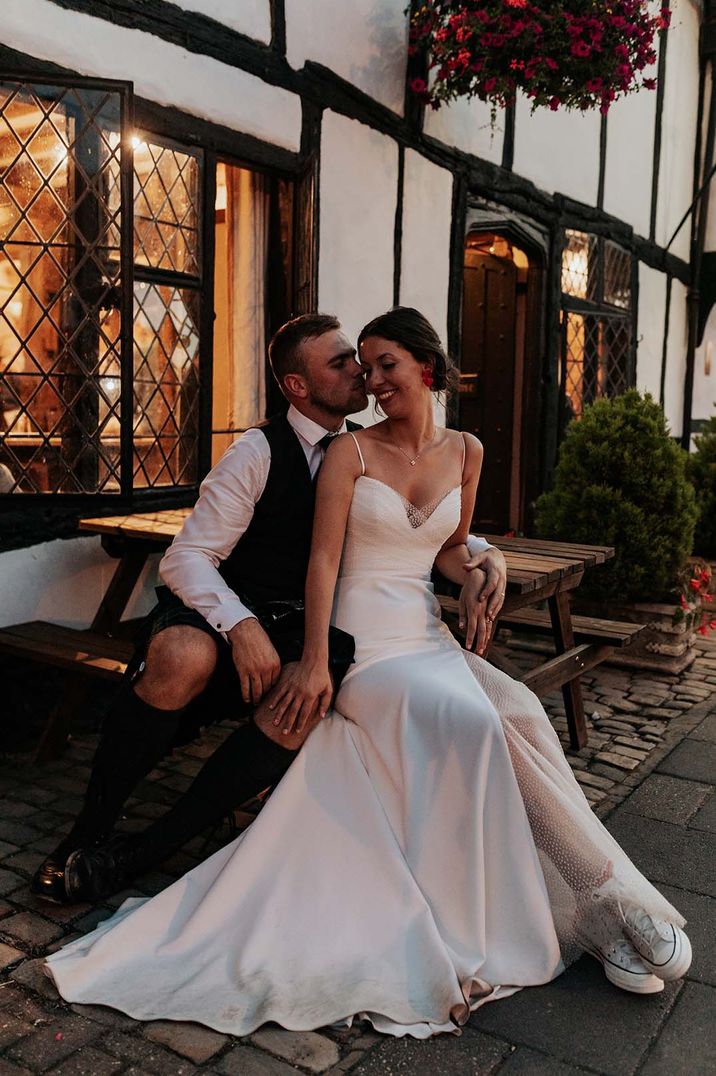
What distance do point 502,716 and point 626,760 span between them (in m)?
1.76

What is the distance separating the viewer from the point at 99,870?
2764mm

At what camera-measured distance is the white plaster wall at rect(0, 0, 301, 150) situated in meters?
3.91

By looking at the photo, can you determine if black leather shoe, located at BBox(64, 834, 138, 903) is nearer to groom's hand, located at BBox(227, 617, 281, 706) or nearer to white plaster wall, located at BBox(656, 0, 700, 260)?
groom's hand, located at BBox(227, 617, 281, 706)

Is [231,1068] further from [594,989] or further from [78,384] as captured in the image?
[78,384]

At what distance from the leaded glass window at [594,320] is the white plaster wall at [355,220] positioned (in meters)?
2.61

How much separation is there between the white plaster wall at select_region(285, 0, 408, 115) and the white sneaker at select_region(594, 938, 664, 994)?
4479 millimetres

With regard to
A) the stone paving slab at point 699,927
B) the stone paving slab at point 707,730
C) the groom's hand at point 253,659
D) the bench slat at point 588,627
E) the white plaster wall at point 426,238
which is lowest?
the stone paving slab at point 699,927

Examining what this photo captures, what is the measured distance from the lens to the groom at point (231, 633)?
2.74 meters

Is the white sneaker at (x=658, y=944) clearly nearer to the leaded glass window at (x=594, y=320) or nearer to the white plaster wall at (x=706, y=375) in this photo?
the leaded glass window at (x=594, y=320)

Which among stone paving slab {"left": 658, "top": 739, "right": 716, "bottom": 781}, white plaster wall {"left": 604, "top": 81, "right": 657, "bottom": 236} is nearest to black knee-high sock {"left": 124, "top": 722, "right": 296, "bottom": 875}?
stone paving slab {"left": 658, "top": 739, "right": 716, "bottom": 781}

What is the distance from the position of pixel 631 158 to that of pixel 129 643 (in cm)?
732

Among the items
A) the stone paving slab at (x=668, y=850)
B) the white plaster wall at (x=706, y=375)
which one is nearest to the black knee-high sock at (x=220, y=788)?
the stone paving slab at (x=668, y=850)

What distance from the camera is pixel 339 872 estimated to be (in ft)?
8.29

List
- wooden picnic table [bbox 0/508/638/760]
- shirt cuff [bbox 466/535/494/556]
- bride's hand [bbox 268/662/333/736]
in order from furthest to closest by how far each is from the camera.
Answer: wooden picnic table [bbox 0/508/638/760] < shirt cuff [bbox 466/535/494/556] < bride's hand [bbox 268/662/333/736]
